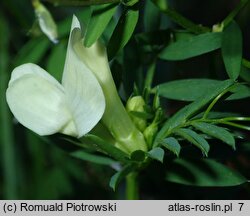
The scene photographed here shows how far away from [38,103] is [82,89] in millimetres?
48

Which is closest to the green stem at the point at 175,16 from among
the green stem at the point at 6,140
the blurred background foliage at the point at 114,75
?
the blurred background foliage at the point at 114,75

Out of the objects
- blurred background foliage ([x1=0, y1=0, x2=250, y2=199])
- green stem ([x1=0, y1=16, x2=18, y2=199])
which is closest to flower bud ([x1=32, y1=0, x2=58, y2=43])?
blurred background foliage ([x1=0, y1=0, x2=250, y2=199])

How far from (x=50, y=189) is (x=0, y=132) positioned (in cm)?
13

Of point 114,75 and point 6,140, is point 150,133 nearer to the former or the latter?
point 114,75

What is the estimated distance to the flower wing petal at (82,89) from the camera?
18.5 inches

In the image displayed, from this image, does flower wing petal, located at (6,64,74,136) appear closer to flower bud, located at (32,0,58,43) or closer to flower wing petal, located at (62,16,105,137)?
flower wing petal, located at (62,16,105,137)

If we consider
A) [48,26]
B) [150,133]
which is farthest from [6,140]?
[150,133]

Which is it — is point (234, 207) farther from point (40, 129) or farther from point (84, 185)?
point (84, 185)

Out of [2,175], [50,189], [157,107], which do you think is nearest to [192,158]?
[157,107]

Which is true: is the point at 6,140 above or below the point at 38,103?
above

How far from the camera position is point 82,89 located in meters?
0.47

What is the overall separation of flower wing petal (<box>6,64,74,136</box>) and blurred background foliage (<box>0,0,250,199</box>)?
2.6 inches

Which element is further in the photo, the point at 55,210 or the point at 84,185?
the point at 84,185

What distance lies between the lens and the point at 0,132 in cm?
99
